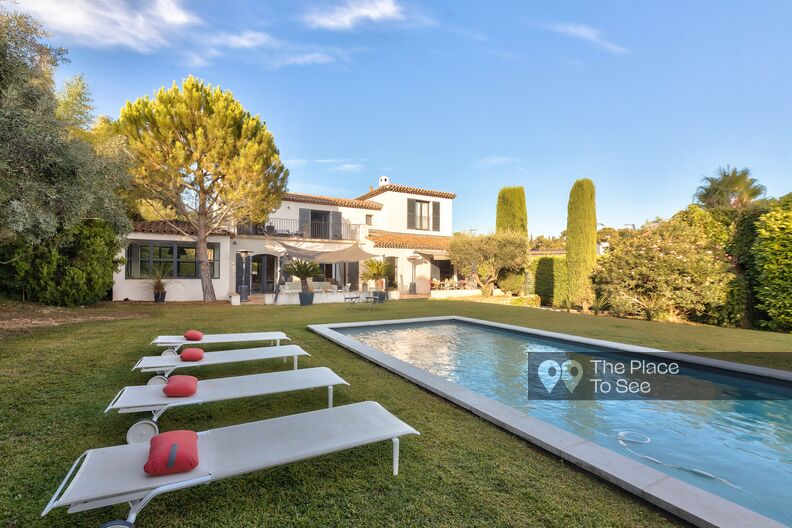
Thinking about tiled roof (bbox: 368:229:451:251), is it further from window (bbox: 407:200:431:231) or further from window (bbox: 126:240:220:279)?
window (bbox: 126:240:220:279)

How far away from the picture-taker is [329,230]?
88.7 ft

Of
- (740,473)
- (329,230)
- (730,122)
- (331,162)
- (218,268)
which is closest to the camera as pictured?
(740,473)

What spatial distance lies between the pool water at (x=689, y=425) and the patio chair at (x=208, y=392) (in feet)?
10.3

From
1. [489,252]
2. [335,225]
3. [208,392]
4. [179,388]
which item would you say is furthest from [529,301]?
[179,388]

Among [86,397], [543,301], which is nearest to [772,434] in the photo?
[86,397]

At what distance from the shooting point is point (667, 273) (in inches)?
546

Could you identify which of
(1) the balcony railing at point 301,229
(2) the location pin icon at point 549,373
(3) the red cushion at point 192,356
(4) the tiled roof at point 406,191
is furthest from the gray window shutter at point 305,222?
(2) the location pin icon at point 549,373

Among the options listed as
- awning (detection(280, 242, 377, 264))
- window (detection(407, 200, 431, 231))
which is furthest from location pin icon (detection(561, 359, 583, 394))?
window (detection(407, 200, 431, 231))

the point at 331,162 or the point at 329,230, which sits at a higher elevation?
the point at 331,162

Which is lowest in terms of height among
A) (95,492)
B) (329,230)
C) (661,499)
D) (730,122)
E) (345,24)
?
(661,499)

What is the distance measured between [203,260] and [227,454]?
18651 mm

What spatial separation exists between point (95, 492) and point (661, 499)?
3918 millimetres

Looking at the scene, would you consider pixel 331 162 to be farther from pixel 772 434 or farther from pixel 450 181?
Result: pixel 772 434

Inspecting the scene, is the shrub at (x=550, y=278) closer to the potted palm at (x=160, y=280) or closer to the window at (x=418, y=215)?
the window at (x=418, y=215)
